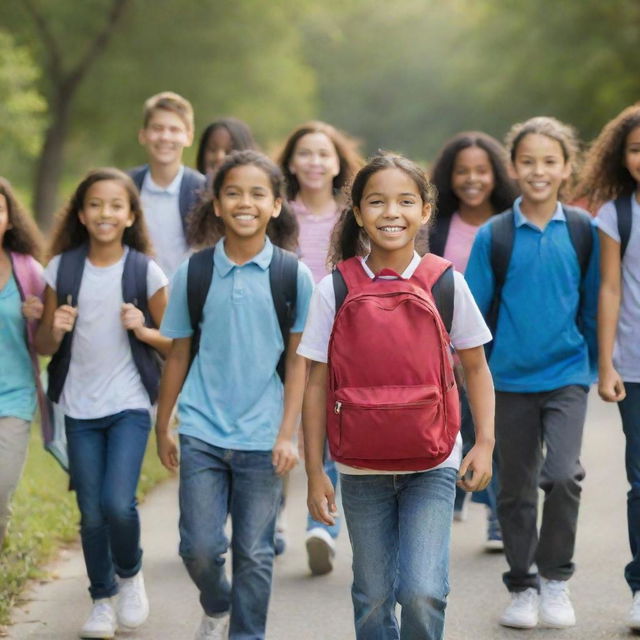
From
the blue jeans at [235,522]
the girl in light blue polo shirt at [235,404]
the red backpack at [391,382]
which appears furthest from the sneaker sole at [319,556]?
the red backpack at [391,382]

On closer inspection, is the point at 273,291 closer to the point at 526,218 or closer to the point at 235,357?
the point at 235,357

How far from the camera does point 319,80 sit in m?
59.2

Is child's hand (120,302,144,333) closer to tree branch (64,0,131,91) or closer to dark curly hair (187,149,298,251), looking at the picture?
dark curly hair (187,149,298,251)

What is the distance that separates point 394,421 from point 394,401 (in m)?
0.06

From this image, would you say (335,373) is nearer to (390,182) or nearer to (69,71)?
(390,182)

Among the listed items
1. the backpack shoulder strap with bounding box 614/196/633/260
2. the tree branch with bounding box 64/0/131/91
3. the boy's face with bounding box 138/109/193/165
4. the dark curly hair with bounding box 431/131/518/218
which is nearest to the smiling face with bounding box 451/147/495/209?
the dark curly hair with bounding box 431/131/518/218

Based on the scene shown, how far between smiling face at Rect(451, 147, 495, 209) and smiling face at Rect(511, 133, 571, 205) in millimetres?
1010

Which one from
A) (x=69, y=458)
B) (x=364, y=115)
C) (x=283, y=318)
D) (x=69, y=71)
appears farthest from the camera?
(x=364, y=115)

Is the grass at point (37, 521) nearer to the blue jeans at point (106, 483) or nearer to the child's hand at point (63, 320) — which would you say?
the blue jeans at point (106, 483)

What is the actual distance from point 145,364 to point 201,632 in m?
1.16

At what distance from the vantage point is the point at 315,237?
23.6 feet

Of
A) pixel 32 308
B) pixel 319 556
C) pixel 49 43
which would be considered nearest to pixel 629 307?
pixel 319 556

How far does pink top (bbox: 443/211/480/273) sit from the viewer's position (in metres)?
7.10

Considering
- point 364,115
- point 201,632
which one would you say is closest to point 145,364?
point 201,632
